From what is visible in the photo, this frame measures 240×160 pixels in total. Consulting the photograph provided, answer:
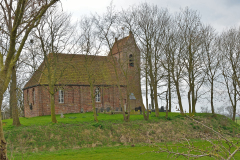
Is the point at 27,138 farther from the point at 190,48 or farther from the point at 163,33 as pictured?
the point at 190,48

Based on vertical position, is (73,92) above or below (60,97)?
above

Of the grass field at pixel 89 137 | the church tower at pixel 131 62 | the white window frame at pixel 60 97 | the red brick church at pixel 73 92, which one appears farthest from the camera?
the white window frame at pixel 60 97

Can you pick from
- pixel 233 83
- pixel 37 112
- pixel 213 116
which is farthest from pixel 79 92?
pixel 233 83

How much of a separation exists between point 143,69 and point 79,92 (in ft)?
43.9

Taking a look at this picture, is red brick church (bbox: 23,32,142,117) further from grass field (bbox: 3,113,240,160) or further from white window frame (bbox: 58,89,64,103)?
grass field (bbox: 3,113,240,160)

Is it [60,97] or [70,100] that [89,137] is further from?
[60,97]

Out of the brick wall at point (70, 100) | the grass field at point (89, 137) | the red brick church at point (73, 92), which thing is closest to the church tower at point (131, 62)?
the red brick church at point (73, 92)

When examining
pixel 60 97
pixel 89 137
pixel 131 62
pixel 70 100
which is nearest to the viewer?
pixel 89 137

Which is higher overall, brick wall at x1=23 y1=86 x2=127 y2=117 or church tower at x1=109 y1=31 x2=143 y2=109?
church tower at x1=109 y1=31 x2=143 y2=109

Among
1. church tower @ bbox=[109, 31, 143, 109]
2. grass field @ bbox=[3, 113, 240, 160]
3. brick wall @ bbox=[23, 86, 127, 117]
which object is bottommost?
grass field @ bbox=[3, 113, 240, 160]

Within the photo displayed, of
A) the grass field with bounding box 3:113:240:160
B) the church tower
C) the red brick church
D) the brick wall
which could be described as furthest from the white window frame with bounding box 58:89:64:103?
the grass field with bounding box 3:113:240:160

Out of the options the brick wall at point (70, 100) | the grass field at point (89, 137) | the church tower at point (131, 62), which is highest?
the church tower at point (131, 62)

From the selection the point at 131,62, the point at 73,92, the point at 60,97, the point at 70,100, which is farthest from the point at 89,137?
the point at 73,92

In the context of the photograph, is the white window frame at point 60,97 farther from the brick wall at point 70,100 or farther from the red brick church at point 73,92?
the brick wall at point 70,100
